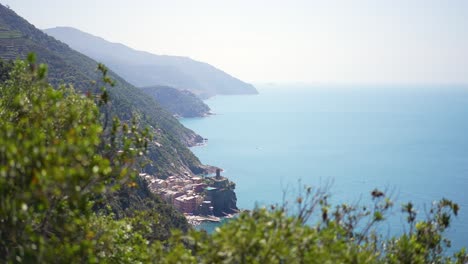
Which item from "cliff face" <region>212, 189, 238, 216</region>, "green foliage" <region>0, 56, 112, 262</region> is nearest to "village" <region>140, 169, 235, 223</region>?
"cliff face" <region>212, 189, 238, 216</region>

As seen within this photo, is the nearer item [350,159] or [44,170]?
[44,170]

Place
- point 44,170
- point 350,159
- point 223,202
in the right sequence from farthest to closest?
point 350,159, point 223,202, point 44,170

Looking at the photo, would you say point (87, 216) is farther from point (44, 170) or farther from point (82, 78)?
point (82, 78)

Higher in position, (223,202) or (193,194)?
(193,194)

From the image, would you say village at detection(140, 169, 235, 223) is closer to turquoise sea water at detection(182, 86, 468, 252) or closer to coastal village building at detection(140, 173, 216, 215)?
coastal village building at detection(140, 173, 216, 215)

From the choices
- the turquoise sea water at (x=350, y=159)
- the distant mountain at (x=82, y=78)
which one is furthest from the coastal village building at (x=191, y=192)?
the turquoise sea water at (x=350, y=159)

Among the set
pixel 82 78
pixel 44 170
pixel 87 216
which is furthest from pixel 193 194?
pixel 44 170
